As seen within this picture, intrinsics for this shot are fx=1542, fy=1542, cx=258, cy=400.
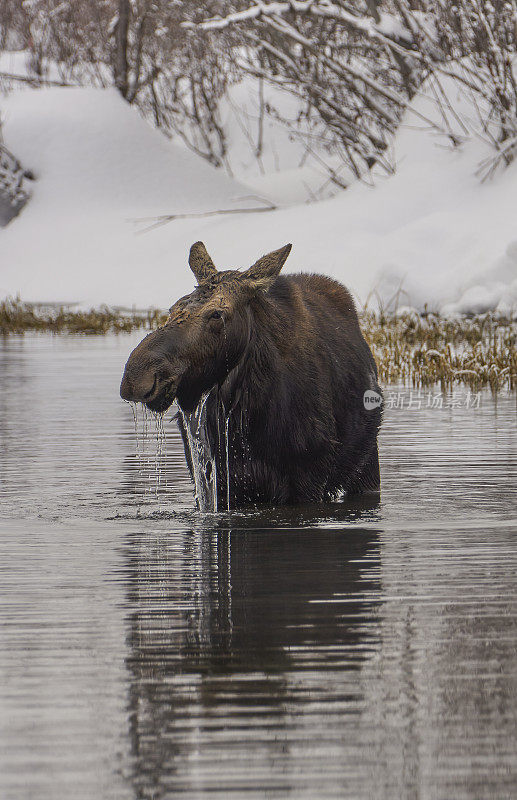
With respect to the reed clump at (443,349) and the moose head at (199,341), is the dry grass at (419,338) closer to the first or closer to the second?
the reed clump at (443,349)

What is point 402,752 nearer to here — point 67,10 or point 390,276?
point 390,276

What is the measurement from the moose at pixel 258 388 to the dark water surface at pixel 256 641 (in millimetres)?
197

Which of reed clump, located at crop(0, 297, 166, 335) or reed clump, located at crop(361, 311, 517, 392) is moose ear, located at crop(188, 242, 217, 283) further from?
reed clump, located at crop(0, 297, 166, 335)

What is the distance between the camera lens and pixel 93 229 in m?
32.4

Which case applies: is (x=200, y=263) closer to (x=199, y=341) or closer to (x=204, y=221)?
(x=199, y=341)

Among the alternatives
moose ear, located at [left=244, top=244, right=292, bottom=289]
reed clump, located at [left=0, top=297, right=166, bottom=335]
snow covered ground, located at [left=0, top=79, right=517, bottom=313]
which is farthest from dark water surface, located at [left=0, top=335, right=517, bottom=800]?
reed clump, located at [left=0, top=297, right=166, bottom=335]

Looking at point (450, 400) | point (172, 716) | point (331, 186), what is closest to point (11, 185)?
point (331, 186)

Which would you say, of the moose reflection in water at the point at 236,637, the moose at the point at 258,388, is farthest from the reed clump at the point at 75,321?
the moose reflection in water at the point at 236,637

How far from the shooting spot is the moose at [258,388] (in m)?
5.96

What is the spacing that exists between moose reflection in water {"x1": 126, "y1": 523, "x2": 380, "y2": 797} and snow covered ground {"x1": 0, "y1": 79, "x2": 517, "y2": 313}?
13.9 m

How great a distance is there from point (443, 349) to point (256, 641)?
10.6 m

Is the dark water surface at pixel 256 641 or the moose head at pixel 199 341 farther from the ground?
the moose head at pixel 199 341

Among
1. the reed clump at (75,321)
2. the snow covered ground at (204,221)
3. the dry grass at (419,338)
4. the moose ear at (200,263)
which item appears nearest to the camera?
the moose ear at (200,263)

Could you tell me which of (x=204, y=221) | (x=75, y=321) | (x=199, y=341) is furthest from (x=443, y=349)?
(x=204, y=221)
